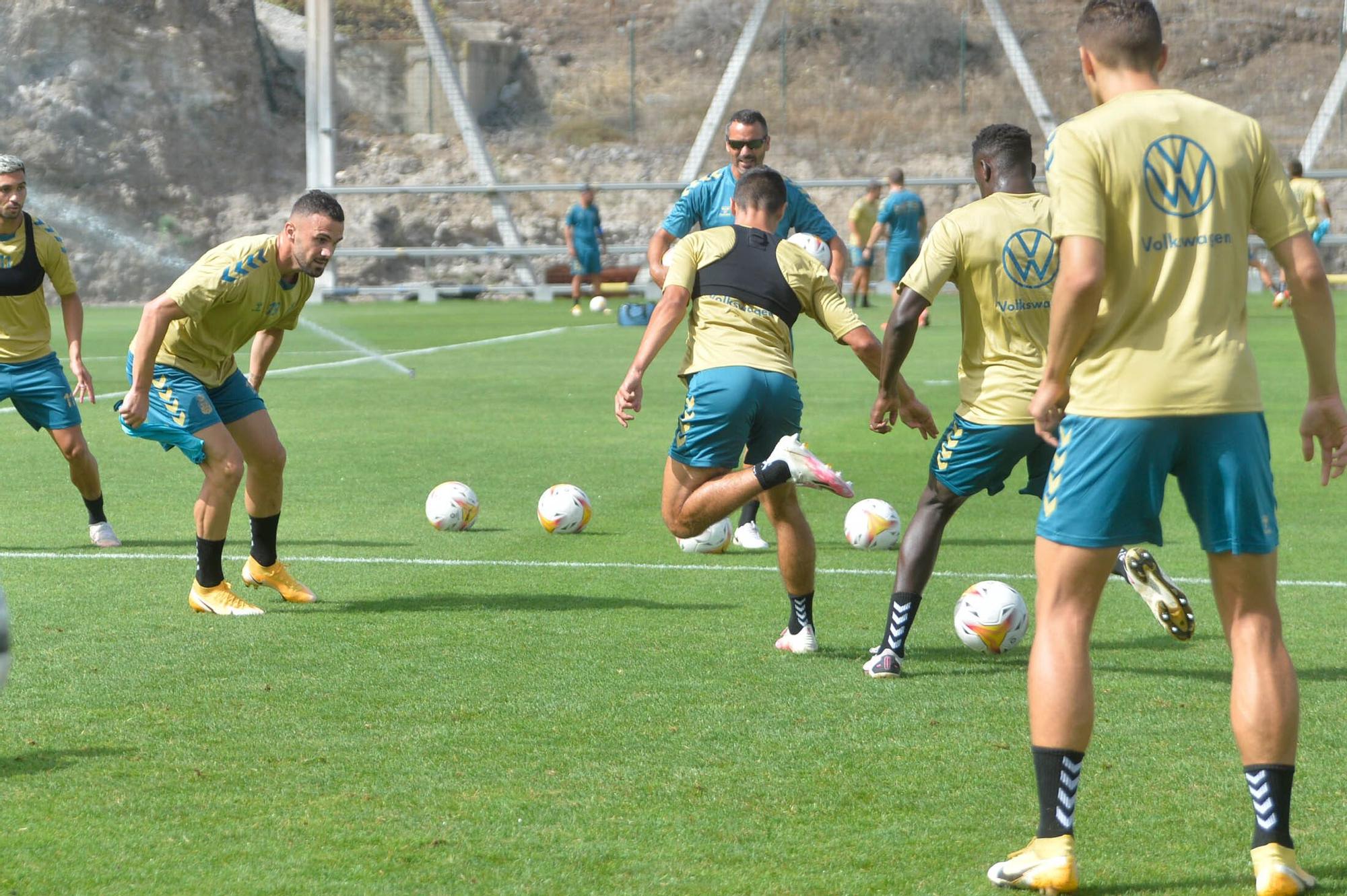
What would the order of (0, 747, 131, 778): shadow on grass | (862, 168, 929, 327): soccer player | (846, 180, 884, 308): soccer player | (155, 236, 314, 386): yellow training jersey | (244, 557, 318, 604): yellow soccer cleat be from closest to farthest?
1. (0, 747, 131, 778): shadow on grass
2. (155, 236, 314, 386): yellow training jersey
3. (244, 557, 318, 604): yellow soccer cleat
4. (862, 168, 929, 327): soccer player
5. (846, 180, 884, 308): soccer player

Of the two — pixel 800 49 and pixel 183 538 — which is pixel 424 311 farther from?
pixel 183 538

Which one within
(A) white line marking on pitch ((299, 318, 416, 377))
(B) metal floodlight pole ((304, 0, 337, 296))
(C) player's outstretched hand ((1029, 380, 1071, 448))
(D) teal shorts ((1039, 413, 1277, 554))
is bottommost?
(A) white line marking on pitch ((299, 318, 416, 377))

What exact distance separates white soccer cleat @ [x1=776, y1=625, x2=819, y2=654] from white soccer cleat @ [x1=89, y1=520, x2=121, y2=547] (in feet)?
13.6

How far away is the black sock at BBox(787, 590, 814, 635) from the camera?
6.58 m

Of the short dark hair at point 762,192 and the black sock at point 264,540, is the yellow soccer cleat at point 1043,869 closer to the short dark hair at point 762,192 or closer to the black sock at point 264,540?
the short dark hair at point 762,192

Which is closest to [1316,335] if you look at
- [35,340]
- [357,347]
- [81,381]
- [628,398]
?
[628,398]

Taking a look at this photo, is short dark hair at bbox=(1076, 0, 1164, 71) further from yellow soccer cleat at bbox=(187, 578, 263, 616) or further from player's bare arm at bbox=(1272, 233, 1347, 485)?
yellow soccer cleat at bbox=(187, 578, 263, 616)

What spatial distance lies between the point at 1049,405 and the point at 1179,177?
1.95ft

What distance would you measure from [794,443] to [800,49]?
42.7 meters

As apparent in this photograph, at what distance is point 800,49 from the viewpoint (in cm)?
4753

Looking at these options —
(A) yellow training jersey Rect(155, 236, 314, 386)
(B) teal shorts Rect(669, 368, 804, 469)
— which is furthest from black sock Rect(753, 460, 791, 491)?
(A) yellow training jersey Rect(155, 236, 314, 386)

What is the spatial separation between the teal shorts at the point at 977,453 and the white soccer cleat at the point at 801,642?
2.64 feet

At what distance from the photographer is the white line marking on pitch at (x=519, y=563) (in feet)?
27.4

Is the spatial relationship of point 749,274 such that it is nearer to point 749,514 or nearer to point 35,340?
point 749,514
